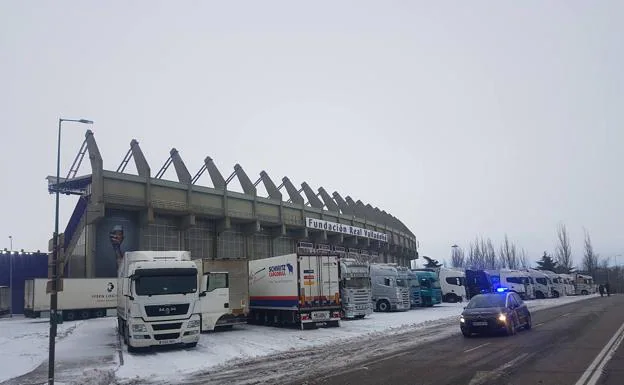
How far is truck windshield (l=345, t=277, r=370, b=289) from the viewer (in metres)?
30.9

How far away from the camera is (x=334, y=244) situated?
6053 cm

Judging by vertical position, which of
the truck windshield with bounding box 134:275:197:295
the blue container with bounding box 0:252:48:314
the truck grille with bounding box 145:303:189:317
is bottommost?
the truck grille with bounding box 145:303:189:317

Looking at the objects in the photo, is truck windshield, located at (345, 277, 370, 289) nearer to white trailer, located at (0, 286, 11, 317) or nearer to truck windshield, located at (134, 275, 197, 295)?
truck windshield, located at (134, 275, 197, 295)

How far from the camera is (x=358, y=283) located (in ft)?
102

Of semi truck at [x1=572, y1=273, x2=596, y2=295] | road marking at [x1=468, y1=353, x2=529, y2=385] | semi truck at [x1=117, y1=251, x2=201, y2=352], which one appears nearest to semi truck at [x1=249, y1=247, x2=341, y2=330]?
semi truck at [x1=117, y1=251, x2=201, y2=352]

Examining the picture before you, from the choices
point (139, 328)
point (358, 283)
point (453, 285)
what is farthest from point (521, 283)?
point (139, 328)

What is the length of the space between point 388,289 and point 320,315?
42.7ft

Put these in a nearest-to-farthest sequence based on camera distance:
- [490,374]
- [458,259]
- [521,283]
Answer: [490,374] → [521,283] → [458,259]

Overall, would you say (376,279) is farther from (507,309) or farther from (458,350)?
(458,350)

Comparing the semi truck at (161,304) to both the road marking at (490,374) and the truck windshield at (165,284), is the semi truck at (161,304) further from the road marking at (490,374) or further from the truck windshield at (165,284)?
the road marking at (490,374)

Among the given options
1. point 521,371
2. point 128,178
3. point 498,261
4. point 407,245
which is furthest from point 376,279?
point 498,261

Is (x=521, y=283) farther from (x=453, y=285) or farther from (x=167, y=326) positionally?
(x=167, y=326)

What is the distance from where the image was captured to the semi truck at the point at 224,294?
24.1m

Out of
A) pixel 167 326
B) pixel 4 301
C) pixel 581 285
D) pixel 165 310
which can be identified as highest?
pixel 165 310
